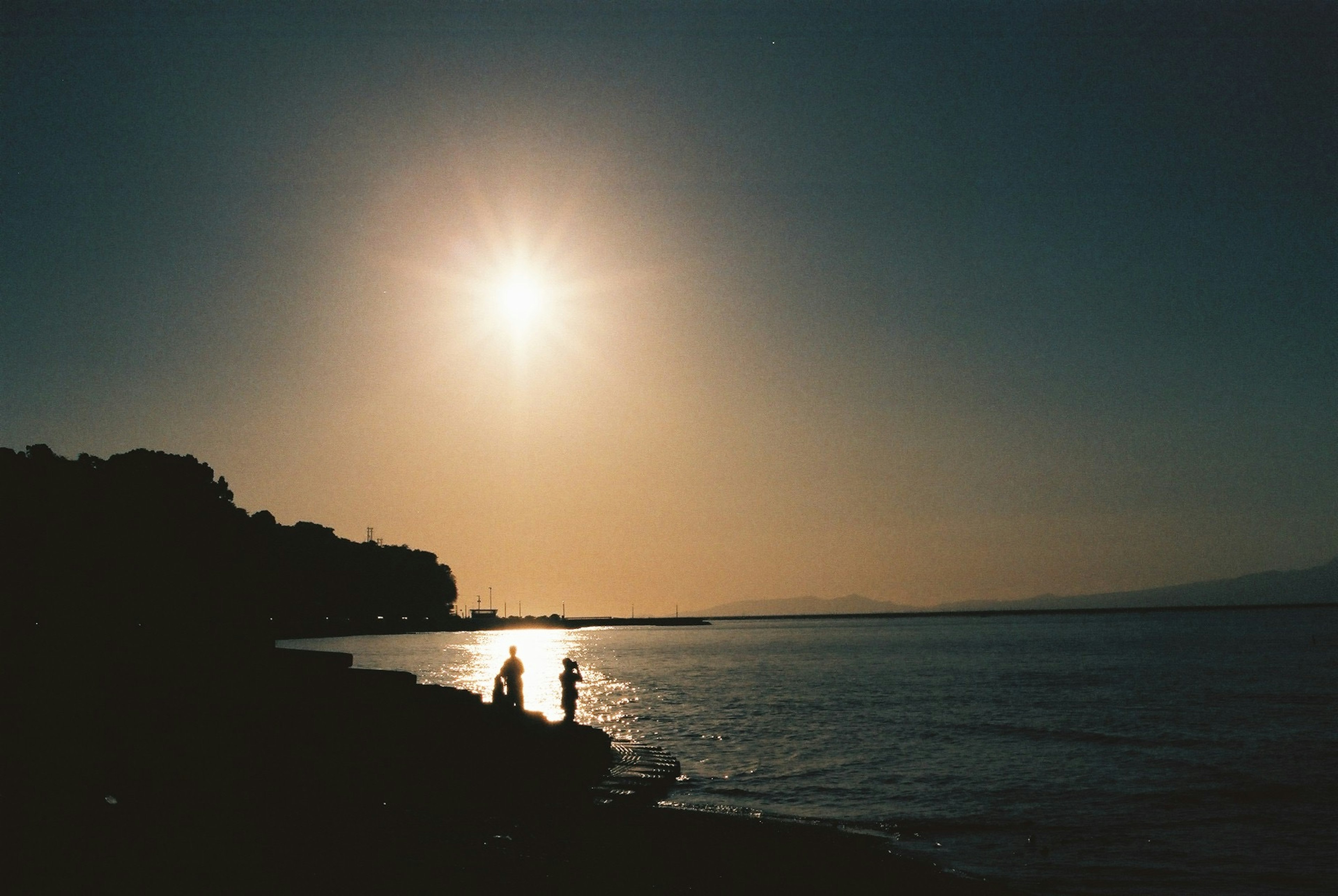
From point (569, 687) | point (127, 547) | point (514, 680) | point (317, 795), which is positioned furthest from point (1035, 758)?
point (127, 547)

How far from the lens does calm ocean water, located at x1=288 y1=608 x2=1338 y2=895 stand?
17.6m

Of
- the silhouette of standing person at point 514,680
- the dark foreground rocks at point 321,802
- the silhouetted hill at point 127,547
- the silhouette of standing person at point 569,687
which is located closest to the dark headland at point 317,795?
the dark foreground rocks at point 321,802

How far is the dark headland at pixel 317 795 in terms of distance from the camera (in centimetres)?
1252

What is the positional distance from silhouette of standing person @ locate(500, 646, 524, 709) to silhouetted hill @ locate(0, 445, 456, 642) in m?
11.3

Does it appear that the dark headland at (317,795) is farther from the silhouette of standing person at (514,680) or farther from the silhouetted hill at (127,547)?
the silhouetted hill at (127,547)

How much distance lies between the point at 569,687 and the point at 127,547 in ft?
143

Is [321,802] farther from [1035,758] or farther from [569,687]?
[1035,758]

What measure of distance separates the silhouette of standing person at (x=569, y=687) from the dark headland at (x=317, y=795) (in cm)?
161

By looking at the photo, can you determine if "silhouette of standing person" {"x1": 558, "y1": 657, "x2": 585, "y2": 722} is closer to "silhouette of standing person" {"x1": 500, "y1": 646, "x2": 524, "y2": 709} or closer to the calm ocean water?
"silhouette of standing person" {"x1": 500, "y1": 646, "x2": 524, "y2": 709}

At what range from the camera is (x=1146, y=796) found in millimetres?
A: 23250

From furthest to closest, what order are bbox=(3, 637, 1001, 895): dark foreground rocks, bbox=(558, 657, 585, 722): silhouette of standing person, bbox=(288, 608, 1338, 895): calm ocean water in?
bbox=(558, 657, 585, 722): silhouette of standing person → bbox=(288, 608, 1338, 895): calm ocean water → bbox=(3, 637, 1001, 895): dark foreground rocks

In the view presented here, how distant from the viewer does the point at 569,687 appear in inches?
1049

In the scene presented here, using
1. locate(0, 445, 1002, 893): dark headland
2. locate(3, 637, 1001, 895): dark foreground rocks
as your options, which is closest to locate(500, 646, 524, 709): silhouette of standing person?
locate(0, 445, 1002, 893): dark headland

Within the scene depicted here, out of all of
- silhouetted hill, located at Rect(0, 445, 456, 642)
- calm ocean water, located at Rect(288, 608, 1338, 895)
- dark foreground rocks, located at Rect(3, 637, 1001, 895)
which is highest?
silhouetted hill, located at Rect(0, 445, 456, 642)
